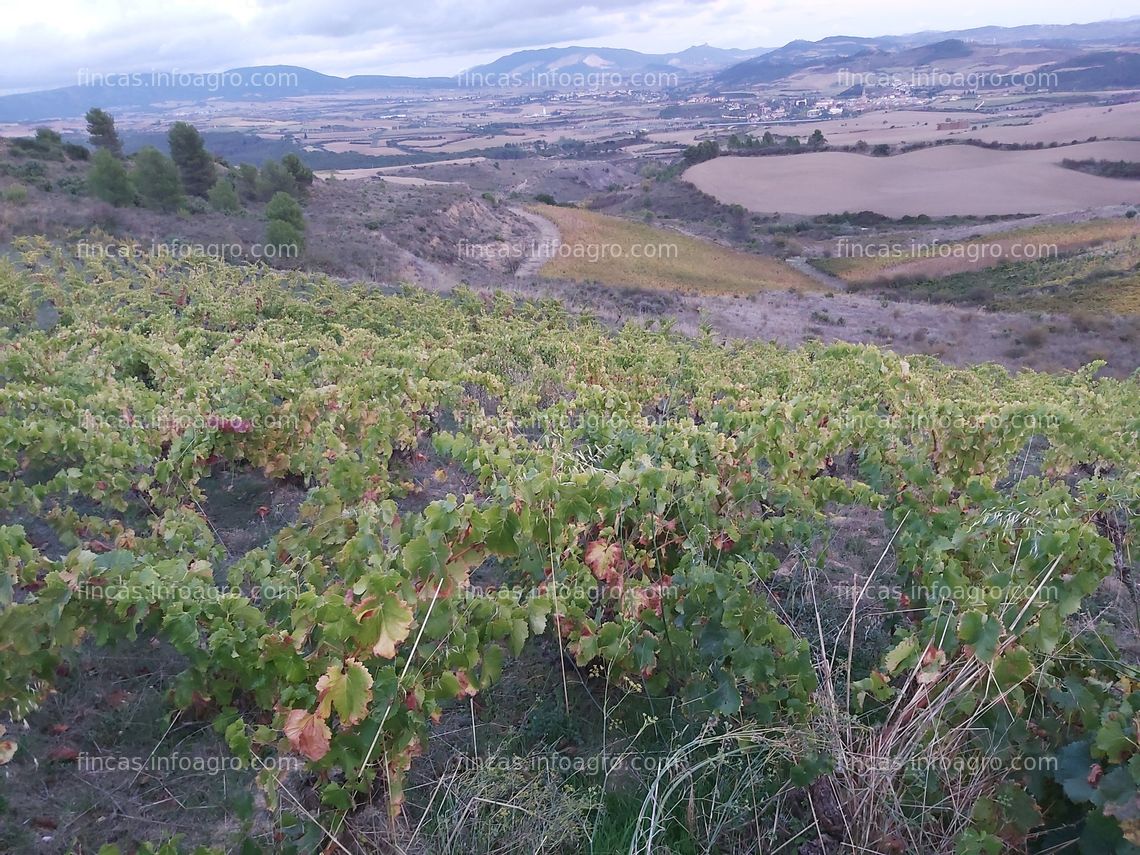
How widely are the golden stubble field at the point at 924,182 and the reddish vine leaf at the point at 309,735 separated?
61666 mm

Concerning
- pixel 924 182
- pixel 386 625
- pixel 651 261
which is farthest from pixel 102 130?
pixel 924 182

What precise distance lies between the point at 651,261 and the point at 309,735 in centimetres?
4325

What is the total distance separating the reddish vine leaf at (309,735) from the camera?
7.69 feet

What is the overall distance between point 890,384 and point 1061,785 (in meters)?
3.80

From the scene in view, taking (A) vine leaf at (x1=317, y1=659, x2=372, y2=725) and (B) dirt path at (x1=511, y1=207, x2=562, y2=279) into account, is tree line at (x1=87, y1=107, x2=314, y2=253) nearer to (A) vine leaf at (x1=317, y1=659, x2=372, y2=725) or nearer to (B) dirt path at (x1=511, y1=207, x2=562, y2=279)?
(B) dirt path at (x1=511, y1=207, x2=562, y2=279)

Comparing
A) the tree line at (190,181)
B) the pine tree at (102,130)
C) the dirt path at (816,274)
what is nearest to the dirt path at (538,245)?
the tree line at (190,181)

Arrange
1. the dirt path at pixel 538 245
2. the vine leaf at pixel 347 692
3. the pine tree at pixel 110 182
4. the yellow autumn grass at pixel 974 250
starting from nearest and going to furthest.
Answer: the vine leaf at pixel 347 692 < the pine tree at pixel 110 182 < the dirt path at pixel 538 245 < the yellow autumn grass at pixel 974 250

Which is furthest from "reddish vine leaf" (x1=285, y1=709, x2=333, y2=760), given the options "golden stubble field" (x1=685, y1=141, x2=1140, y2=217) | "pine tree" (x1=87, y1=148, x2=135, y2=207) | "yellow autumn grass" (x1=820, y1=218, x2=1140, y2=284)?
"golden stubble field" (x1=685, y1=141, x2=1140, y2=217)

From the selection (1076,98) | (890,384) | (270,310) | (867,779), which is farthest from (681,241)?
(1076,98)

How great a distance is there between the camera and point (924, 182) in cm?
6344

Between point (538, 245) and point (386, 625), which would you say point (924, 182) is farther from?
point (386, 625)

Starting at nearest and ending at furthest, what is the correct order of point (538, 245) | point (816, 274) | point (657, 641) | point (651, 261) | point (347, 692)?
point (347, 692) < point (657, 641) < point (651, 261) < point (816, 274) < point (538, 245)

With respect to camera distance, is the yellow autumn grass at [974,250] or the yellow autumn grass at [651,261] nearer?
the yellow autumn grass at [651,261]

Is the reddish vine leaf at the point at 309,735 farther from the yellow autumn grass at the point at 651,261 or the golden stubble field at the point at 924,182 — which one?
the golden stubble field at the point at 924,182
